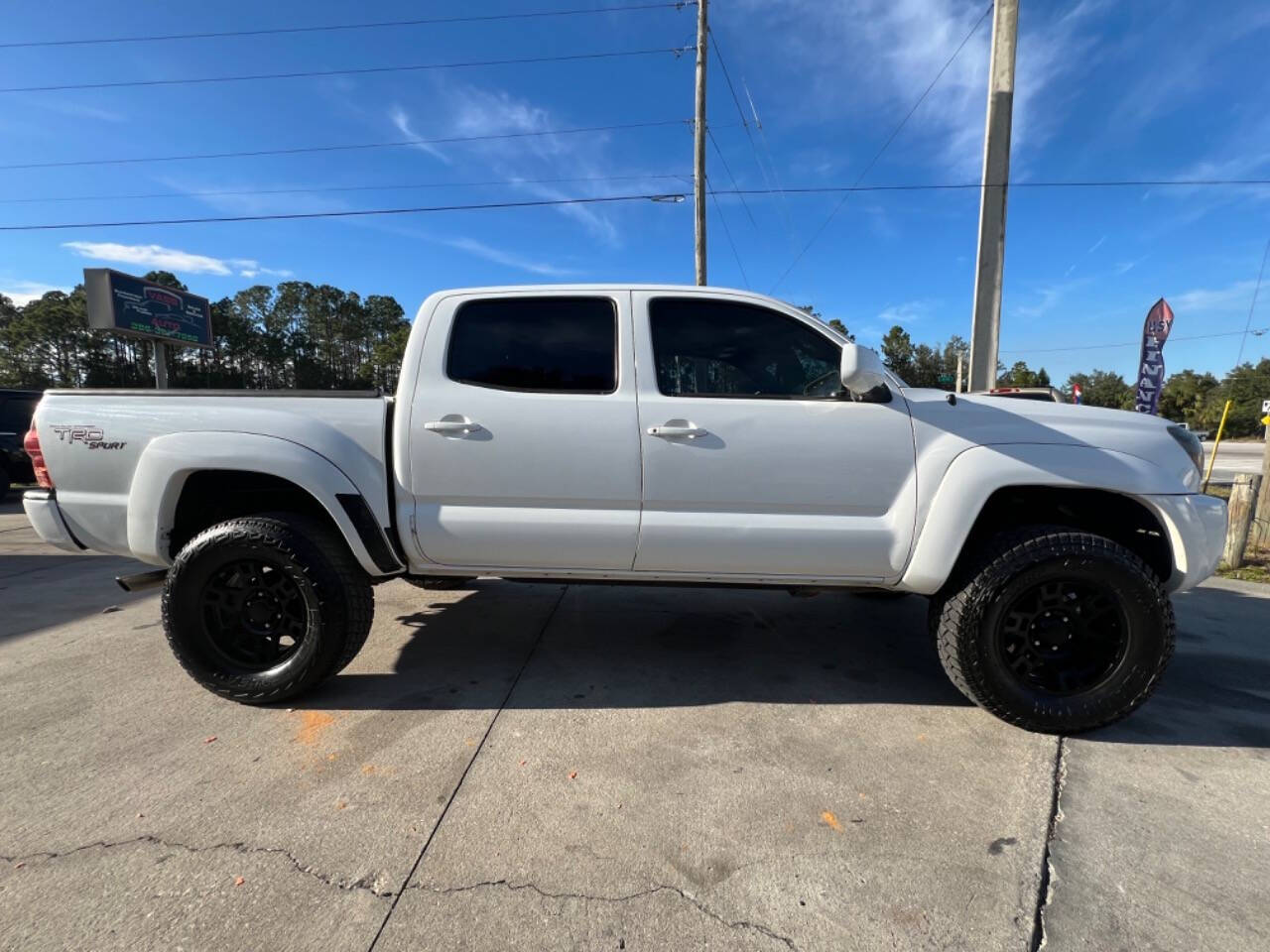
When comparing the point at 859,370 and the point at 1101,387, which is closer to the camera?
the point at 859,370

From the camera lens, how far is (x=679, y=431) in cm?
270

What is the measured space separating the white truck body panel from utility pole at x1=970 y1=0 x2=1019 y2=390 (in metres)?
7.18

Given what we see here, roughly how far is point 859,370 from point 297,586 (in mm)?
2732

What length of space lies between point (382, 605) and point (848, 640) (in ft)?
10.6

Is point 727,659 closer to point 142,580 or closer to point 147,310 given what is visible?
point 142,580

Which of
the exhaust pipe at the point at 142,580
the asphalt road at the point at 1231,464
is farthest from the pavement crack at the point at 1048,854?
the asphalt road at the point at 1231,464

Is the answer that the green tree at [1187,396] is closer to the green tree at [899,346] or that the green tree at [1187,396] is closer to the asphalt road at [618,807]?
the green tree at [899,346]

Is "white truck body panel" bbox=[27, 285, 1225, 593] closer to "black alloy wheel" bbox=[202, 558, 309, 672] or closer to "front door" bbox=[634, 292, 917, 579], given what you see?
"front door" bbox=[634, 292, 917, 579]

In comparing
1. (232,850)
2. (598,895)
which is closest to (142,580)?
(232,850)

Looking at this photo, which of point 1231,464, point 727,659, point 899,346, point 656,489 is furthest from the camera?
point 899,346

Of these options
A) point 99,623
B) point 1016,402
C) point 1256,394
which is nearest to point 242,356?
point 99,623

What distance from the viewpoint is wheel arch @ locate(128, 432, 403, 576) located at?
273 centimetres

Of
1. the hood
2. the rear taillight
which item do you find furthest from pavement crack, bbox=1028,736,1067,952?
the rear taillight

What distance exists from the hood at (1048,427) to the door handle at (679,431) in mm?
972
